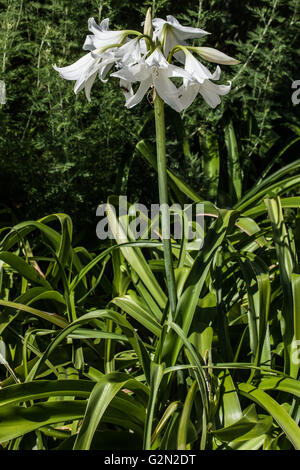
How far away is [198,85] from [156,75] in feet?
0.38

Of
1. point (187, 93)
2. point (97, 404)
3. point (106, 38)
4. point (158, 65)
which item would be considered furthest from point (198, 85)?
point (97, 404)

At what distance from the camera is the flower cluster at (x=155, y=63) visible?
126 centimetres

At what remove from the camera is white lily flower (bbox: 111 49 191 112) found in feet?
4.07

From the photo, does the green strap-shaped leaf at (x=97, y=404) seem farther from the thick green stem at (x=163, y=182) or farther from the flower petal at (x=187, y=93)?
the flower petal at (x=187, y=93)

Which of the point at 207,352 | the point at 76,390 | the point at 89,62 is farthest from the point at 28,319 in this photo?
the point at 89,62

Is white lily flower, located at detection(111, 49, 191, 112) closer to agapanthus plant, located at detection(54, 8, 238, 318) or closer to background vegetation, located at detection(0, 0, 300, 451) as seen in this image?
agapanthus plant, located at detection(54, 8, 238, 318)

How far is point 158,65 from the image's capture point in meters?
1.24

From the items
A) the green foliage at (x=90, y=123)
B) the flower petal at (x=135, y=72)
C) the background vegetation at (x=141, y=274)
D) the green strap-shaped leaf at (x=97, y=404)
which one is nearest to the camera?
the flower petal at (x=135, y=72)

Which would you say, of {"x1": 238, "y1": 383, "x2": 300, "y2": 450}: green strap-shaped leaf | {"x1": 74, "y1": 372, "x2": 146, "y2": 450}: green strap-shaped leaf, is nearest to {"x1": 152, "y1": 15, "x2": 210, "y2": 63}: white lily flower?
{"x1": 74, "y1": 372, "x2": 146, "y2": 450}: green strap-shaped leaf

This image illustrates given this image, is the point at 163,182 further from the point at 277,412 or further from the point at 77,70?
the point at 277,412

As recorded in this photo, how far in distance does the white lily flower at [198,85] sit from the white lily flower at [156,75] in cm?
3

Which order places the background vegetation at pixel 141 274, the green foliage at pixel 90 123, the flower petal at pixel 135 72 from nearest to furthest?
1. the flower petal at pixel 135 72
2. the background vegetation at pixel 141 274
3. the green foliage at pixel 90 123

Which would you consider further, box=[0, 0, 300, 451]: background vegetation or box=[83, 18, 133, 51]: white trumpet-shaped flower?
box=[0, 0, 300, 451]: background vegetation

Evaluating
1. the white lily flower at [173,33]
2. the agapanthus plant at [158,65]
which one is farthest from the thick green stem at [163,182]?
the white lily flower at [173,33]
